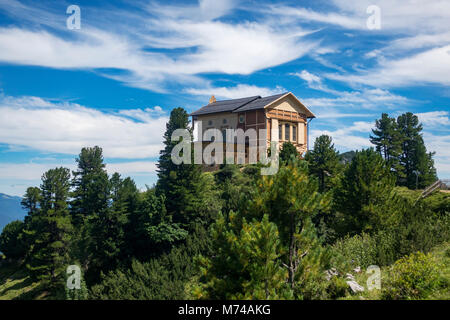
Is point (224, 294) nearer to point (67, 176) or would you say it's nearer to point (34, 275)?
point (34, 275)

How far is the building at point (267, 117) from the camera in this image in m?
39.8

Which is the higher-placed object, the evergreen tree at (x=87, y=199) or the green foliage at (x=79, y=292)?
the evergreen tree at (x=87, y=199)

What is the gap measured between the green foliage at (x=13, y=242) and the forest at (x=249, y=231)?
0.71 ft

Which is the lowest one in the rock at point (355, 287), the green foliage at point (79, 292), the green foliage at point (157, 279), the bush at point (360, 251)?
the green foliage at point (79, 292)

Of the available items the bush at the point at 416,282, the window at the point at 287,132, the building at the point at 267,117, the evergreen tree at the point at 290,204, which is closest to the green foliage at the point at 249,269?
the evergreen tree at the point at 290,204

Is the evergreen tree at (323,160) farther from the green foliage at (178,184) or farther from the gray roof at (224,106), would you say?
the gray roof at (224,106)

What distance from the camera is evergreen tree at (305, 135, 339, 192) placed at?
30.0 metres

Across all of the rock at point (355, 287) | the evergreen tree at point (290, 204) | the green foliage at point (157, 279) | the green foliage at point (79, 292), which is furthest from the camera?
the green foliage at point (79, 292)

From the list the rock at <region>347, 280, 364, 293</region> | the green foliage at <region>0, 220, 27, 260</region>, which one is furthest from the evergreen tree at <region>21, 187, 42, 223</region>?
the rock at <region>347, 280, 364, 293</region>

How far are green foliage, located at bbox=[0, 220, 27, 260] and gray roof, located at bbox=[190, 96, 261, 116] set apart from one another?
30.6 m

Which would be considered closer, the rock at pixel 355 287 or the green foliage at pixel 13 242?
the rock at pixel 355 287

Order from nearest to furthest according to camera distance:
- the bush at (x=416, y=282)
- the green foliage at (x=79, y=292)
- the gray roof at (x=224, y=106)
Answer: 1. the bush at (x=416, y=282)
2. the green foliage at (x=79, y=292)
3. the gray roof at (x=224, y=106)

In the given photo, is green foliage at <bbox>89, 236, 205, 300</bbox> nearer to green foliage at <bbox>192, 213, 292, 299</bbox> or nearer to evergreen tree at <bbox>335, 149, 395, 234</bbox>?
green foliage at <bbox>192, 213, 292, 299</bbox>

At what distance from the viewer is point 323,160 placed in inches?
1191
